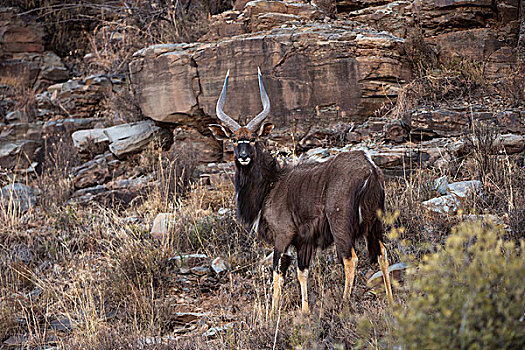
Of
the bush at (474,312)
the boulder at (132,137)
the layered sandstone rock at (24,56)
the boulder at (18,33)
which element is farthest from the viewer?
the boulder at (18,33)

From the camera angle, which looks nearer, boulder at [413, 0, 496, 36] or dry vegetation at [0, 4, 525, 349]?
dry vegetation at [0, 4, 525, 349]

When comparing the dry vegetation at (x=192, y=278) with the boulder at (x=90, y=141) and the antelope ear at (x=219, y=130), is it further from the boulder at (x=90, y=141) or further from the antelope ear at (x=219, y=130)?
the boulder at (x=90, y=141)

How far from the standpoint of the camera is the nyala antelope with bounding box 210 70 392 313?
4.94 m

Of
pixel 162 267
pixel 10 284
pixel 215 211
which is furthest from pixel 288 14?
pixel 10 284

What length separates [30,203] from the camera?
35.7 ft

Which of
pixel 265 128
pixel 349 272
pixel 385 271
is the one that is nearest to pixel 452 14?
pixel 265 128

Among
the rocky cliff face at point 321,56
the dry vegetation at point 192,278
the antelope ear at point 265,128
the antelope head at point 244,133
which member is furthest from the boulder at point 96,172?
the antelope ear at point 265,128

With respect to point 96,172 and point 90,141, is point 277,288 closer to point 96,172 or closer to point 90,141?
point 96,172

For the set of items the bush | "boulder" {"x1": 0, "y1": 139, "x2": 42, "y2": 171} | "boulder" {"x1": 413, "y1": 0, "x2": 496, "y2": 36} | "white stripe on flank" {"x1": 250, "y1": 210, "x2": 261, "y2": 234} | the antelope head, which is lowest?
"boulder" {"x1": 0, "y1": 139, "x2": 42, "y2": 171}

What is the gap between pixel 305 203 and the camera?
5.39 m

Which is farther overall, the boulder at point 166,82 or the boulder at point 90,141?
the boulder at point 90,141

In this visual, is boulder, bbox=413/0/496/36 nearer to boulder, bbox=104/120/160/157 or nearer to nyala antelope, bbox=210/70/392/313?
nyala antelope, bbox=210/70/392/313

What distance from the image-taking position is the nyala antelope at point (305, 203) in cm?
494

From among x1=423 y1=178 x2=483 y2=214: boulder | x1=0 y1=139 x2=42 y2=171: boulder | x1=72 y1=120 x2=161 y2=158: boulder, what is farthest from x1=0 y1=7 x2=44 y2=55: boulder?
x1=423 y1=178 x2=483 y2=214: boulder
